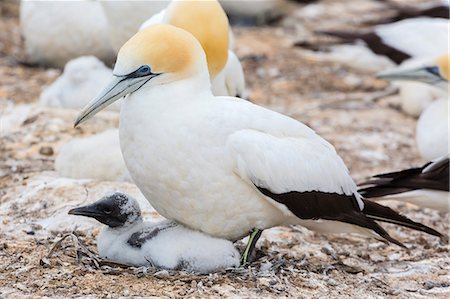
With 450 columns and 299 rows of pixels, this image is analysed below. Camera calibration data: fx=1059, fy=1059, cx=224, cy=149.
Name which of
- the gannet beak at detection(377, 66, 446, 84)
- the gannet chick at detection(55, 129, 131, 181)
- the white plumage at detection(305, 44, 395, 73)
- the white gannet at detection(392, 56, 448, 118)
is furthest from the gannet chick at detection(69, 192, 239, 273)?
the white plumage at detection(305, 44, 395, 73)

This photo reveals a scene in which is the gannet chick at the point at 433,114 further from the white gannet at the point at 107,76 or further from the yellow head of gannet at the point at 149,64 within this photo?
the yellow head of gannet at the point at 149,64

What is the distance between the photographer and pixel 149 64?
4262mm

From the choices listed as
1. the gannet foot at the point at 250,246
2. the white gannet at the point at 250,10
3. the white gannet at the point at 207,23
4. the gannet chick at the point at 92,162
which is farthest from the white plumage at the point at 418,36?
the gannet foot at the point at 250,246

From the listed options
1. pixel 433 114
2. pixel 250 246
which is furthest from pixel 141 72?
→ pixel 433 114

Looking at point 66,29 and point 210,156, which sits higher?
point 210,156

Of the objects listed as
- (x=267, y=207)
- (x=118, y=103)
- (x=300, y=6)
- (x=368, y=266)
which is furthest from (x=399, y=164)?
(x=300, y=6)

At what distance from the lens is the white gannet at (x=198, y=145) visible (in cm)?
422

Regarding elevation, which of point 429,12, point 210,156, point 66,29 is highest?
point 210,156

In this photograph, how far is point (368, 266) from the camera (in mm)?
5168

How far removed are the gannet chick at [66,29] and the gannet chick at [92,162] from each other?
2.98m

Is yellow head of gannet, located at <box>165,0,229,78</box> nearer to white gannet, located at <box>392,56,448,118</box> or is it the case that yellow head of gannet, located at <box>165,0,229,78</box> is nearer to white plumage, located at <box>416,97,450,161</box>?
white plumage, located at <box>416,97,450,161</box>

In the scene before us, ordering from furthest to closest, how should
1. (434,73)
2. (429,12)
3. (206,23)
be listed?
(429,12), (434,73), (206,23)

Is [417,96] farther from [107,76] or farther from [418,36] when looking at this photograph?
[107,76]

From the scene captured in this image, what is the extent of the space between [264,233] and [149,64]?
1483mm
